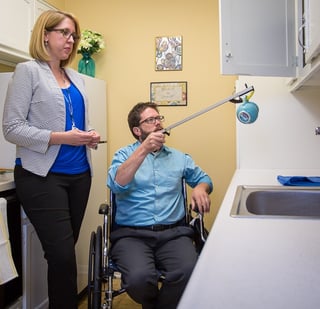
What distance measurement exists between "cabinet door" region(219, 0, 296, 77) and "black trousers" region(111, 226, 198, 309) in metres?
0.75

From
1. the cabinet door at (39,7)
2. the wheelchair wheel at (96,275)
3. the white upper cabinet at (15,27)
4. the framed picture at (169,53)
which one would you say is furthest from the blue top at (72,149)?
the framed picture at (169,53)

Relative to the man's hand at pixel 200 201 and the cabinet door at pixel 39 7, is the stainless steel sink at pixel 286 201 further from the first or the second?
the cabinet door at pixel 39 7

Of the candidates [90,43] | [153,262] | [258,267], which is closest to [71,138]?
[153,262]

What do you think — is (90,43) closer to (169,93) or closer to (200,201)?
(169,93)

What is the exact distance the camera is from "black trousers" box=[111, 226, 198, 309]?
147 cm

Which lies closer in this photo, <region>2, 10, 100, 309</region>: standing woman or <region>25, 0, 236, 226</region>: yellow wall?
<region>2, 10, 100, 309</region>: standing woman

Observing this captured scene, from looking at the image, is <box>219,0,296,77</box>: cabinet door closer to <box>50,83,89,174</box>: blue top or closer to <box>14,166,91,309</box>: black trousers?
<box>50,83,89,174</box>: blue top

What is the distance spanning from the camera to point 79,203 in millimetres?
1715

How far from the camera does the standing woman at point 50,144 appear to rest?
5.08ft

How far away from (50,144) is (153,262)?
24.9 inches

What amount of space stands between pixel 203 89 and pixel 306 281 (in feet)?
7.70

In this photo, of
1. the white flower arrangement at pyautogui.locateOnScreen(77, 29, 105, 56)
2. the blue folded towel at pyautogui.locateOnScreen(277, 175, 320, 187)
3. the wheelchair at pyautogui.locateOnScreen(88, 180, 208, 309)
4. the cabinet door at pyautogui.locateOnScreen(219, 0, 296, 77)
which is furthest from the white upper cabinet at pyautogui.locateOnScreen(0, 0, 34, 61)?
the blue folded towel at pyautogui.locateOnScreen(277, 175, 320, 187)

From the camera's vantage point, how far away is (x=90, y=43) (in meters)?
2.78

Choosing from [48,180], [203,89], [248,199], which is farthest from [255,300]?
[203,89]
